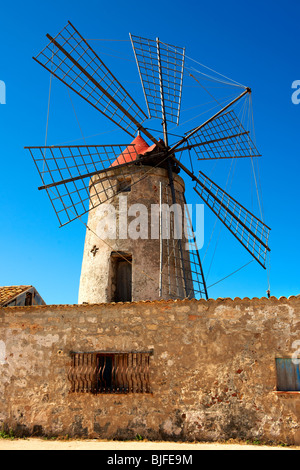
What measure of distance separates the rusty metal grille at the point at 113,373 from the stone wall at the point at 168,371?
0.10 m

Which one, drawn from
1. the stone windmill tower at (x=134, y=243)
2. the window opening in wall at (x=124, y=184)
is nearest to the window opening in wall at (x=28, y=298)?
the stone windmill tower at (x=134, y=243)

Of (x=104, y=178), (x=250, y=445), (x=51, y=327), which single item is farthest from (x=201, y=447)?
(x=104, y=178)

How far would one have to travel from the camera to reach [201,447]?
6660mm

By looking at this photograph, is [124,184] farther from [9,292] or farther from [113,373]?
[113,373]

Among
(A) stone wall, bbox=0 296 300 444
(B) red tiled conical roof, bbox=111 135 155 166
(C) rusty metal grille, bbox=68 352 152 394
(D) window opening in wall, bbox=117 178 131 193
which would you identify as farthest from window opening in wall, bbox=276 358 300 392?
(B) red tiled conical roof, bbox=111 135 155 166

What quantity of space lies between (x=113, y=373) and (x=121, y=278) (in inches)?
125

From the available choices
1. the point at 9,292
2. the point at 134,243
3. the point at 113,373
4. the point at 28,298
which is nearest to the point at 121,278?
the point at 134,243

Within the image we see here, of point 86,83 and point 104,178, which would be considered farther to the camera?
point 104,178

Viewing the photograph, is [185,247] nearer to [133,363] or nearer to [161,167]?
[161,167]

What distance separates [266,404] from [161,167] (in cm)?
635

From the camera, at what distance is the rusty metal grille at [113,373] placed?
741 centimetres

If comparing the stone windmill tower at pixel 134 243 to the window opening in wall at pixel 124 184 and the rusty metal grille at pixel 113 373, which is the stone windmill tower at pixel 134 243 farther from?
the rusty metal grille at pixel 113 373

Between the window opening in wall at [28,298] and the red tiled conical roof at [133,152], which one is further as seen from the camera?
the red tiled conical roof at [133,152]

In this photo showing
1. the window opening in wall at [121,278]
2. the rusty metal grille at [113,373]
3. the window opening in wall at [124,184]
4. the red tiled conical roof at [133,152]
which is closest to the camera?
the rusty metal grille at [113,373]
